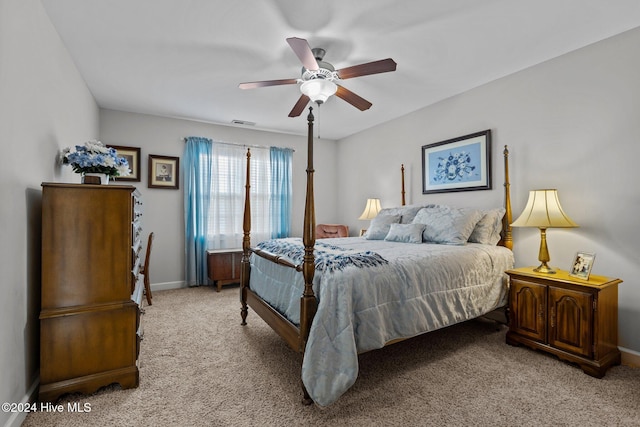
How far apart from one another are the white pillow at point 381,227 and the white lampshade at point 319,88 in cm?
175

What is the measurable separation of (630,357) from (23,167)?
14.5 feet

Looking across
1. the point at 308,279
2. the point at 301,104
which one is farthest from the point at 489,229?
the point at 301,104

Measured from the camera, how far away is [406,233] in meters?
3.32

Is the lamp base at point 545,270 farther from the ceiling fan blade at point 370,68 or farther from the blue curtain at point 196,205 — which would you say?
the blue curtain at point 196,205

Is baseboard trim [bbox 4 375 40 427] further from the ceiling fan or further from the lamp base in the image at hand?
the lamp base

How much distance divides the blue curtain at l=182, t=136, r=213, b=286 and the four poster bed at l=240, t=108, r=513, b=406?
177cm

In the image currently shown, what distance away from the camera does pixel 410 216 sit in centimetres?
374

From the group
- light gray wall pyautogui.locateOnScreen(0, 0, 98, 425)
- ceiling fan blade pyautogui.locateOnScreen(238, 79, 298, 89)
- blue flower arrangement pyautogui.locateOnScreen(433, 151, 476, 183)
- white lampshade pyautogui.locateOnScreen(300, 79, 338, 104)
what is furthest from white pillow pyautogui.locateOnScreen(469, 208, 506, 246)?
light gray wall pyautogui.locateOnScreen(0, 0, 98, 425)

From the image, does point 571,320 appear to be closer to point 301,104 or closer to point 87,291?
point 301,104

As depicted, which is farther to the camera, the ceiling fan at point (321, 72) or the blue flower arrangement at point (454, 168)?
the blue flower arrangement at point (454, 168)

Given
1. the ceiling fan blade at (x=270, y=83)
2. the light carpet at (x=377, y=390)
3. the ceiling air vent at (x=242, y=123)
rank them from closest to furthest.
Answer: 1. the light carpet at (x=377, y=390)
2. the ceiling fan blade at (x=270, y=83)
3. the ceiling air vent at (x=242, y=123)

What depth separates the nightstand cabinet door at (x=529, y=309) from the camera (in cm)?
252

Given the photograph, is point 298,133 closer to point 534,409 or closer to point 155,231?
point 155,231

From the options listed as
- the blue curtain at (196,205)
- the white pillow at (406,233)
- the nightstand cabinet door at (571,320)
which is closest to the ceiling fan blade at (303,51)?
the white pillow at (406,233)
